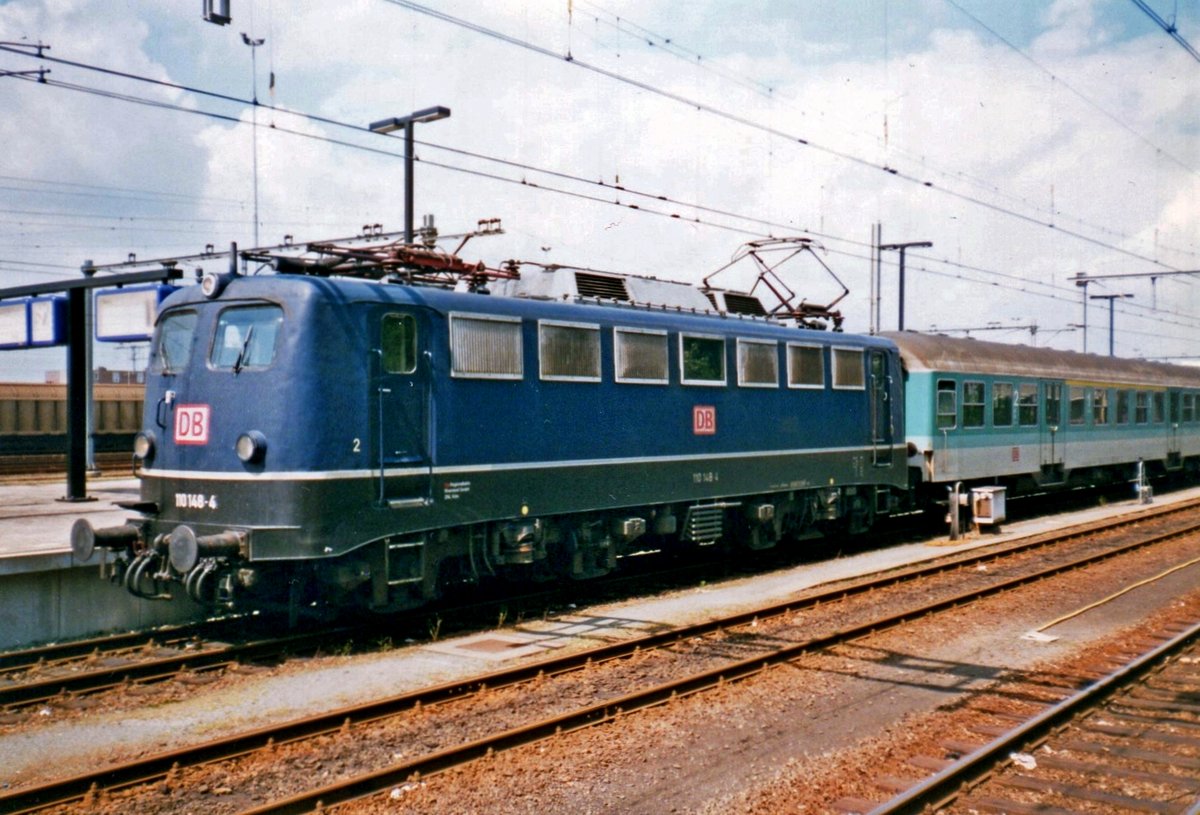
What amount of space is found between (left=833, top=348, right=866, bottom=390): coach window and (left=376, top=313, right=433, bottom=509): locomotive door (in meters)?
9.11

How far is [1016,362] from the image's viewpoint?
25.5 metres

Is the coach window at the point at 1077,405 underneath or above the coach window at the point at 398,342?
underneath

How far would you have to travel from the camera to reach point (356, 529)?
11008mm

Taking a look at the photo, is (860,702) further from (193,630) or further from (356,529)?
(193,630)

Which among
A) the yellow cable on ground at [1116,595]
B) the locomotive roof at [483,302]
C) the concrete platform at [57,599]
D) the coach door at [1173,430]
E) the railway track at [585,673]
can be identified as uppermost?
the locomotive roof at [483,302]

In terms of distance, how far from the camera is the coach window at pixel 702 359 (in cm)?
1549

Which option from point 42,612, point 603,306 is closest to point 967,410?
point 603,306

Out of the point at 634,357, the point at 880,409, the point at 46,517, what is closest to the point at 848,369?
the point at 880,409

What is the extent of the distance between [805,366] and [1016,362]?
391 inches

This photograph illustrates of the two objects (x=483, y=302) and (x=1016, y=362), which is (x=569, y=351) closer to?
(x=483, y=302)

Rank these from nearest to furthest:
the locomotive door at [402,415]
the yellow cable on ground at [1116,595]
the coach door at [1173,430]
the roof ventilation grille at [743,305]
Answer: the locomotive door at [402,415] < the yellow cable on ground at [1116,595] < the roof ventilation grille at [743,305] < the coach door at [1173,430]

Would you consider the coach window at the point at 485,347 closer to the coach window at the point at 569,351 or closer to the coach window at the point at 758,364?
the coach window at the point at 569,351

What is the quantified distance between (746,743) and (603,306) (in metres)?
7.42

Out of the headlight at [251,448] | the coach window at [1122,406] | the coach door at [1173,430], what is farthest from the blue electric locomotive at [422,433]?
the coach door at [1173,430]
